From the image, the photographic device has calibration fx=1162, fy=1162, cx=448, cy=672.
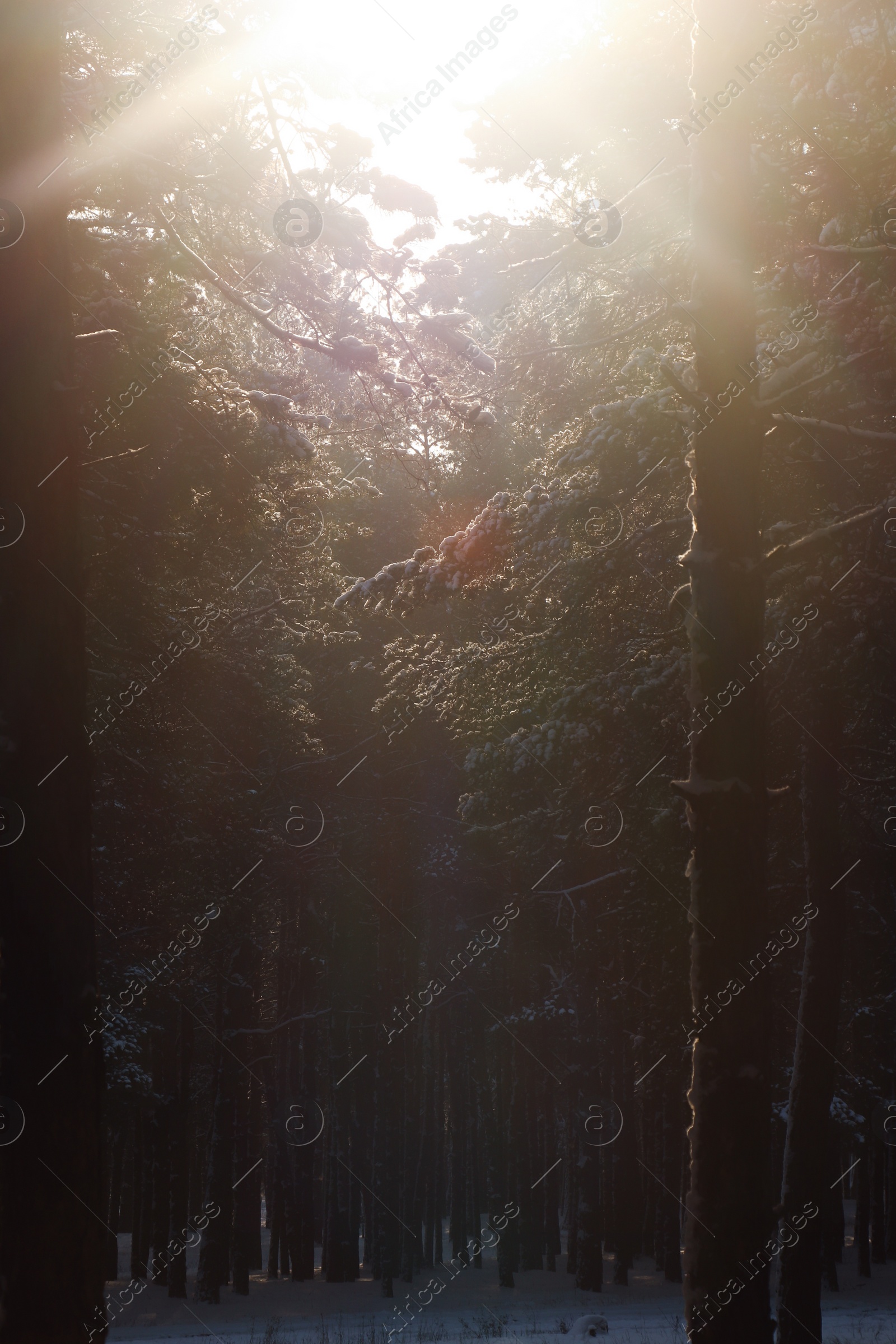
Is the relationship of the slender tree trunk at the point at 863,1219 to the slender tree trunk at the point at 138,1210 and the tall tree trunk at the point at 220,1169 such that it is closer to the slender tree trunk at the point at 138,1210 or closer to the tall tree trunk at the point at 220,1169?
the tall tree trunk at the point at 220,1169

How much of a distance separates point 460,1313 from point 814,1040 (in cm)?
1795

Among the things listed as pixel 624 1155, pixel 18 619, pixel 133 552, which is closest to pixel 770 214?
pixel 133 552

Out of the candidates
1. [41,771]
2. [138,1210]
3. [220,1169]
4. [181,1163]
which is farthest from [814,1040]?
[138,1210]

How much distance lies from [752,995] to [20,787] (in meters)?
4.26

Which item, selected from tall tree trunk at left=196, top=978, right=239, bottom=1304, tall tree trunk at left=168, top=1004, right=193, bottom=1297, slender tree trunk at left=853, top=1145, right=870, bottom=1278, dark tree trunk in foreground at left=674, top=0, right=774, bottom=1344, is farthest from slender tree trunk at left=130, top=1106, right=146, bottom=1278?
dark tree trunk in foreground at left=674, top=0, right=774, bottom=1344

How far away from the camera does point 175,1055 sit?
32.2 meters

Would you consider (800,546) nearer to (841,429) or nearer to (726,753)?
(726,753)

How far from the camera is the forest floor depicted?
21844 millimetres

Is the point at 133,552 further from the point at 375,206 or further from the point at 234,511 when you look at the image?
the point at 375,206

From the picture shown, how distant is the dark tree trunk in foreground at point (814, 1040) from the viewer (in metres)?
14.2

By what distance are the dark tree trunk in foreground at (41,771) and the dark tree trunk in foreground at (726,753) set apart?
3369 millimetres

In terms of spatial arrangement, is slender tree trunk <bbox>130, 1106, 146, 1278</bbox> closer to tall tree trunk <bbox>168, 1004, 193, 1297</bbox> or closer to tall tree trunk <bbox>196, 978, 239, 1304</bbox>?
tall tree trunk <bbox>168, 1004, 193, 1297</bbox>

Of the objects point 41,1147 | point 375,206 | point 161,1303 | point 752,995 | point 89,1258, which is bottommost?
point 161,1303

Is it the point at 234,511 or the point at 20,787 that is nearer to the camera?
the point at 20,787
